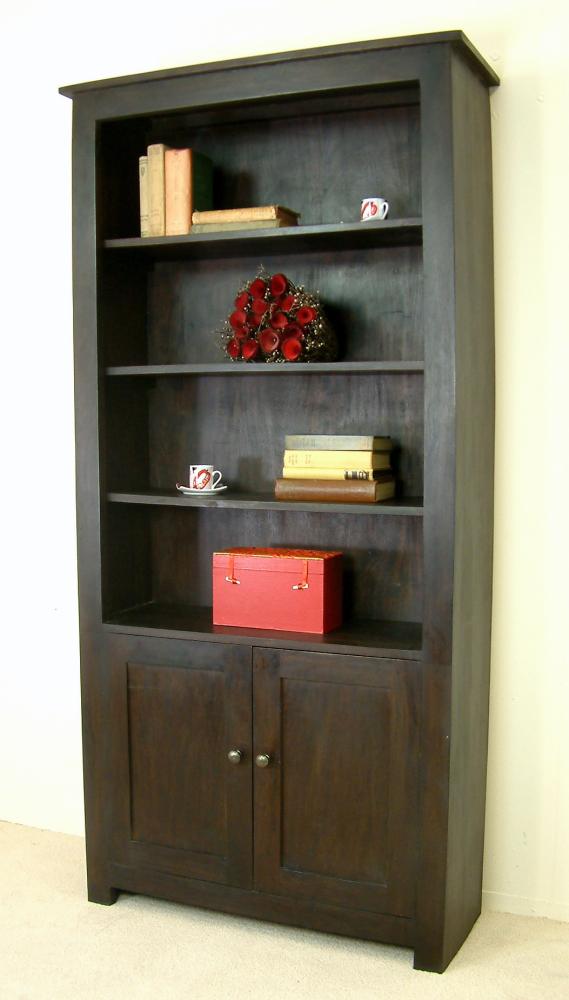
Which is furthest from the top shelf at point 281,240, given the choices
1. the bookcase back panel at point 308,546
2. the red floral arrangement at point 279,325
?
the bookcase back panel at point 308,546

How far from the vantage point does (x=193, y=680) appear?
268 centimetres

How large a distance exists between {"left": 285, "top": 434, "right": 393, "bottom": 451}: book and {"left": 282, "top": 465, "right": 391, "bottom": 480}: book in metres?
0.05

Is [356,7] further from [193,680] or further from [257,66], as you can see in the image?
[193,680]

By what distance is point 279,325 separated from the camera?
2.57m

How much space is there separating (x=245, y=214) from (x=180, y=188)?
207 mm

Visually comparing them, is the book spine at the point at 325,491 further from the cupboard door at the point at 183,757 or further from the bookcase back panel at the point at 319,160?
the bookcase back panel at the point at 319,160

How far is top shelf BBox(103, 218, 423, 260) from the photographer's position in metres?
2.44

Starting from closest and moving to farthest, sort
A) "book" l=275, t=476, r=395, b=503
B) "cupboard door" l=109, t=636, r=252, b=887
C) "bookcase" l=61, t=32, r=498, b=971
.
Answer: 1. "bookcase" l=61, t=32, r=498, b=971
2. "book" l=275, t=476, r=395, b=503
3. "cupboard door" l=109, t=636, r=252, b=887

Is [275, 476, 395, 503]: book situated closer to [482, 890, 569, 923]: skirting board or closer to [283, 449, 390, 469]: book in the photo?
[283, 449, 390, 469]: book

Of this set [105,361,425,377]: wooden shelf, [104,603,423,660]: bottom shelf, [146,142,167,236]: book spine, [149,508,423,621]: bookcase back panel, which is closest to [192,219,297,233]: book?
[146,142,167,236]: book spine

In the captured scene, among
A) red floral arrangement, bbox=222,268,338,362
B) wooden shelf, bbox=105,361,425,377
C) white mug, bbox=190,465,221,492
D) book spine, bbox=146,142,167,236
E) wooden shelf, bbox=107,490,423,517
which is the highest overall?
book spine, bbox=146,142,167,236

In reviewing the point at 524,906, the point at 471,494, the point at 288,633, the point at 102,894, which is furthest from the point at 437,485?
the point at 102,894

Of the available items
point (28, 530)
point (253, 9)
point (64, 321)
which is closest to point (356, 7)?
point (253, 9)

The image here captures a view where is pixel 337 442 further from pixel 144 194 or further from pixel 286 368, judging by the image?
pixel 144 194
